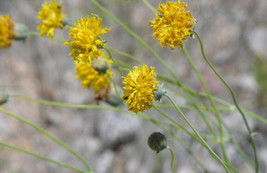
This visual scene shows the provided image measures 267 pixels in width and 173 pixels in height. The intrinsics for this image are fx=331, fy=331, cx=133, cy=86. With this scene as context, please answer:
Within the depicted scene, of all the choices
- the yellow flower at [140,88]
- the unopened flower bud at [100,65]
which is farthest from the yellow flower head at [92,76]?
the yellow flower at [140,88]

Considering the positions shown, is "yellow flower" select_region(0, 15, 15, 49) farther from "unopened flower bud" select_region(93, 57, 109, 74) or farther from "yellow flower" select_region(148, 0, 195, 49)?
"yellow flower" select_region(148, 0, 195, 49)

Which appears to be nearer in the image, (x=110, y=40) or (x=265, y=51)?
(x=265, y=51)

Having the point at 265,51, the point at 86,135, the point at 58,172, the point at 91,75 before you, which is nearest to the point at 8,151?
the point at 58,172

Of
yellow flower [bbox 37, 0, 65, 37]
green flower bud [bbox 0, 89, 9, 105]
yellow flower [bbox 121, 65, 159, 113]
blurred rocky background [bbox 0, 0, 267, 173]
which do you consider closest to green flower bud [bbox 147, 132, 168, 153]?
yellow flower [bbox 121, 65, 159, 113]

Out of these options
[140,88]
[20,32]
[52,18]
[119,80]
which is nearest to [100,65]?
[52,18]

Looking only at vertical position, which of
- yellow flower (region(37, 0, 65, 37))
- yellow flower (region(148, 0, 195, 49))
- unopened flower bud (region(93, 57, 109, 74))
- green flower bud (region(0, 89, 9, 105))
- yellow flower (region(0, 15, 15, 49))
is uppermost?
yellow flower (region(0, 15, 15, 49))

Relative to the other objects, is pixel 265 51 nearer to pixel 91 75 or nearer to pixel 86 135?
pixel 86 135
